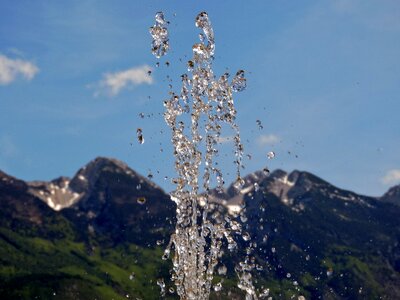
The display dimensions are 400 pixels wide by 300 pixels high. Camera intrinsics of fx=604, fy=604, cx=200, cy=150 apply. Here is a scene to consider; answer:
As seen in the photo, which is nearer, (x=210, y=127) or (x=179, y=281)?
(x=179, y=281)

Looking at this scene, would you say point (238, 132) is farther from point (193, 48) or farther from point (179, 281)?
point (179, 281)

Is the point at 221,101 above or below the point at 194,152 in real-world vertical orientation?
above

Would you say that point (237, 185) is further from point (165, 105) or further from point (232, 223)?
point (165, 105)

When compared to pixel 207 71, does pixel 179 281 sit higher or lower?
lower

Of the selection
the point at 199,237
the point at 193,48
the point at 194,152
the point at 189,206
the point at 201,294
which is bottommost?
the point at 201,294

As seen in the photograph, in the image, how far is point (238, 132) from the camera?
47844mm

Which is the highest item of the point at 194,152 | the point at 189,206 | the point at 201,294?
the point at 194,152

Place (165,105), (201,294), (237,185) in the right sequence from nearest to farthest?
1. (201,294)
2. (237,185)
3. (165,105)

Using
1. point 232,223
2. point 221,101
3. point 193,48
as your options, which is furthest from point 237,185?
point 193,48

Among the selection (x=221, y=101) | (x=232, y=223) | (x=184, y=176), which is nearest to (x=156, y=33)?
(x=221, y=101)

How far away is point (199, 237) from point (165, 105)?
11207 millimetres

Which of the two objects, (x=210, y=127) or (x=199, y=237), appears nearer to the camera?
(x=199, y=237)

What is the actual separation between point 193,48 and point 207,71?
2087 mm

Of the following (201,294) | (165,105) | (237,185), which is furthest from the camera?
(165,105)
